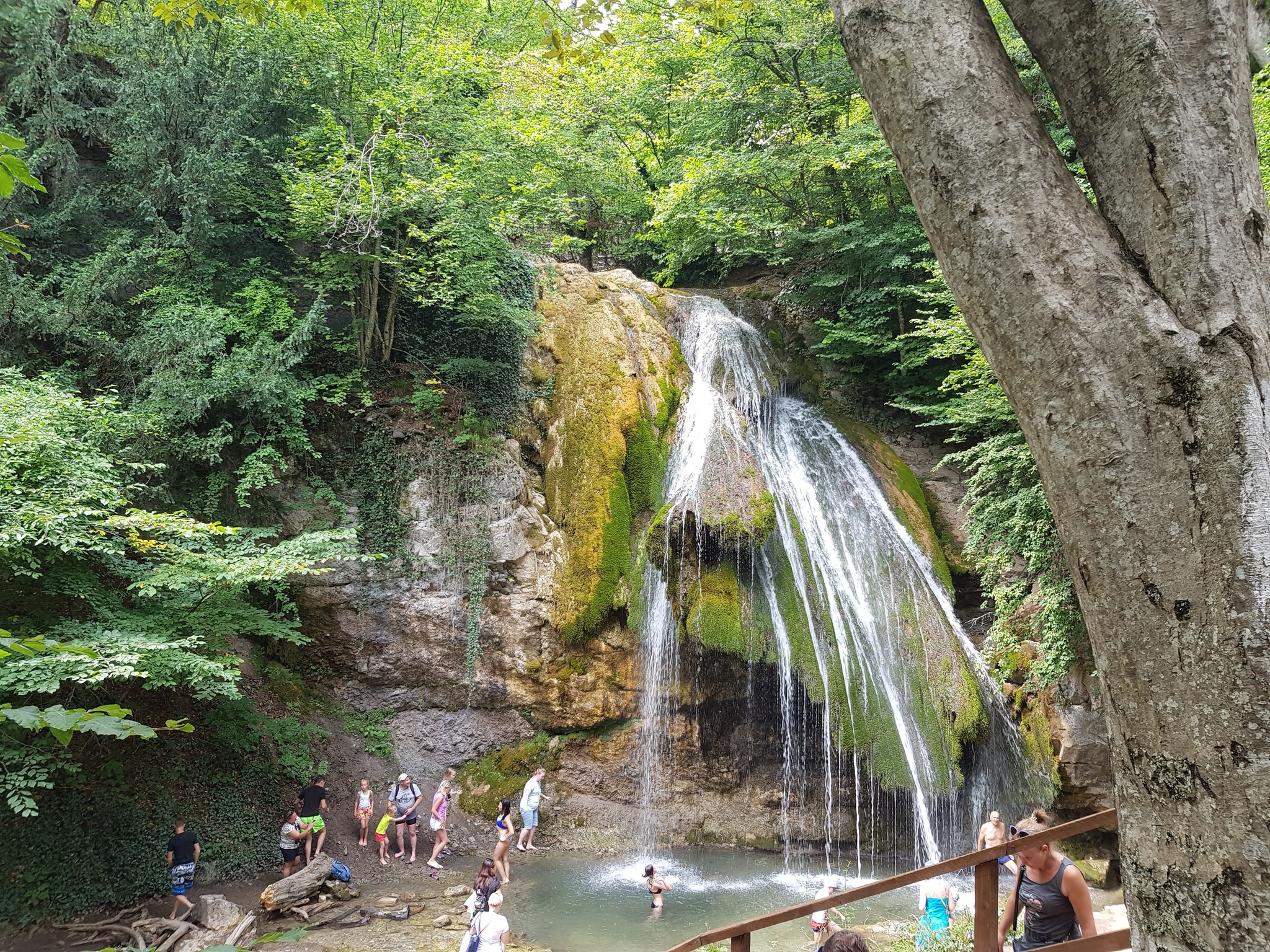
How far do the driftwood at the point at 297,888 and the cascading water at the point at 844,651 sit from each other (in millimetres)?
4432

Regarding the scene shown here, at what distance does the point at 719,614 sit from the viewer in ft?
35.8

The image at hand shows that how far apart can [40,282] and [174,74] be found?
4.04 meters

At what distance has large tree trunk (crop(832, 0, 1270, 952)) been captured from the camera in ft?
4.30

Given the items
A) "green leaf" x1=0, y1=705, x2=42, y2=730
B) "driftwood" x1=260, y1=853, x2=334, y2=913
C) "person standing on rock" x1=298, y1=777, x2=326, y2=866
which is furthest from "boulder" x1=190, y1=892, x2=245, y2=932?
"green leaf" x1=0, y1=705, x2=42, y2=730

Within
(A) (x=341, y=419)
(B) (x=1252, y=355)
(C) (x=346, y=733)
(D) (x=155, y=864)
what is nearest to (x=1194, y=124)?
(B) (x=1252, y=355)

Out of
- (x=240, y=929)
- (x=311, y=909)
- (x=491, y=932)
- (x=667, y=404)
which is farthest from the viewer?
(x=667, y=404)

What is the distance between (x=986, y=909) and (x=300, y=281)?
14.3 metres

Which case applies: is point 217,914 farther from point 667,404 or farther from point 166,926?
point 667,404

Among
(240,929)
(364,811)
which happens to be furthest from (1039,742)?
(240,929)

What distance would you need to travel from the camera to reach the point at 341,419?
12.7 meters

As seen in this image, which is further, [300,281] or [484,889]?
[300,281]

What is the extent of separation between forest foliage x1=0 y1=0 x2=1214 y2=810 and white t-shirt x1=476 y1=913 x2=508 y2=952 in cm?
380

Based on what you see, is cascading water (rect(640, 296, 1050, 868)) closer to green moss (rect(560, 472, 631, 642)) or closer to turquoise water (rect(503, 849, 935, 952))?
green moss (rect(560, 472, 631, 642))

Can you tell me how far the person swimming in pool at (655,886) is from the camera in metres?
8.21
